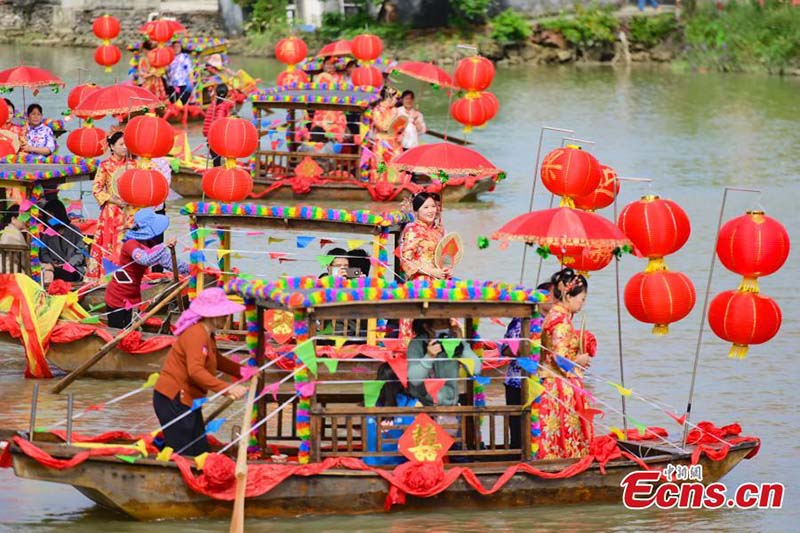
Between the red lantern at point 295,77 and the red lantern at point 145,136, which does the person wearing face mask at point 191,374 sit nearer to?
the red lantern at point 145,136

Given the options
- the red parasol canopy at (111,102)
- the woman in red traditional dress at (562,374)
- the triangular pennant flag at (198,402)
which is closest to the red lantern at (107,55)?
the red parasol canopy at (111,102)

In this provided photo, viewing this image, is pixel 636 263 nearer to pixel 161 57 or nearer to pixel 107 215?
pixel 107 215

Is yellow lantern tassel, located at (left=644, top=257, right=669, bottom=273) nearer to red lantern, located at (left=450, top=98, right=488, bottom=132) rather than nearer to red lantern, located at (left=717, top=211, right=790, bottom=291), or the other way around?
red lantern, located at (left=717, top=211, right=790, bottom=291)

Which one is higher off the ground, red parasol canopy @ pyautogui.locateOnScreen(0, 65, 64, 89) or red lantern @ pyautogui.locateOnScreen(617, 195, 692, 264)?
red lantern @ pyautogui.locateOnScreen(617, 195, 692, 264)

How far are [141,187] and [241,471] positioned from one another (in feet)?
17.8

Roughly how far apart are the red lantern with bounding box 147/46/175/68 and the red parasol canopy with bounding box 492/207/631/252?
61.7ft

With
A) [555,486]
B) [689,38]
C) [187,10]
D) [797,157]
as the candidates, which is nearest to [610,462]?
[555,486]

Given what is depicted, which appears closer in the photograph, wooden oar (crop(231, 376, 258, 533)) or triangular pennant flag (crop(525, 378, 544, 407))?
wooden oar (crop(231, 376, 258, 533))

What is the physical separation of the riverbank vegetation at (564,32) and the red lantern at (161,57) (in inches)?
506

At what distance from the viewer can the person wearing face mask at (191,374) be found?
10.0 m

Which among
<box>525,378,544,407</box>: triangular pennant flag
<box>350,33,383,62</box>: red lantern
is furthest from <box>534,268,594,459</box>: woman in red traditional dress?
<box>350,33,383,62</box>: red lantern

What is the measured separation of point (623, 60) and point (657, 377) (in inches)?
1111

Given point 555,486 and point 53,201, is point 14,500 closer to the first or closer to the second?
point 555,486

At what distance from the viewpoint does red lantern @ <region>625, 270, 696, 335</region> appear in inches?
450
